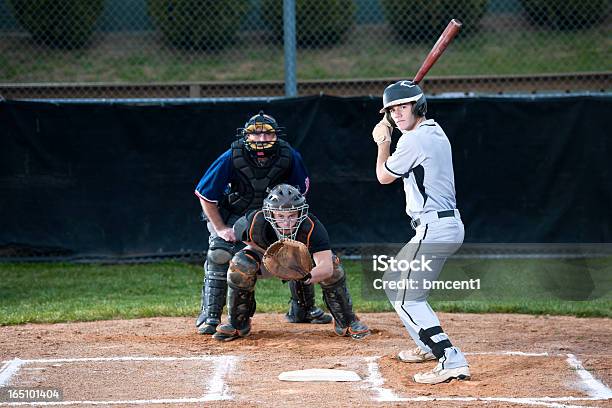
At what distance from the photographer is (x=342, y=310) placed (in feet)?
21.9

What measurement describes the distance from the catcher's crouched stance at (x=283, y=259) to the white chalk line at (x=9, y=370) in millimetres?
1391

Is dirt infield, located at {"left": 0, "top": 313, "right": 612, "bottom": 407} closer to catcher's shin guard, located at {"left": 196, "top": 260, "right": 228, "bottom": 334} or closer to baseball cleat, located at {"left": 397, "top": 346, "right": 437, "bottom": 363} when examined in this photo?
baseball cleat, located at {"left": 397, "top": 346, "right": 437, "bottom": 363}

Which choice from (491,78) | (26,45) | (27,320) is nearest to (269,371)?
(27,320)

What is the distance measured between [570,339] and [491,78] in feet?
16.3

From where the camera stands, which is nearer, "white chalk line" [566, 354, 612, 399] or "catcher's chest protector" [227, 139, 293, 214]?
"white chalk line" [566, 354, 612, 399]

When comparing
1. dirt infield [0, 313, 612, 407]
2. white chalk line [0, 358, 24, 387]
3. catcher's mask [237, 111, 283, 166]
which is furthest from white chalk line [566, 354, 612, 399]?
white chalk line [0, 358, 24, 387]

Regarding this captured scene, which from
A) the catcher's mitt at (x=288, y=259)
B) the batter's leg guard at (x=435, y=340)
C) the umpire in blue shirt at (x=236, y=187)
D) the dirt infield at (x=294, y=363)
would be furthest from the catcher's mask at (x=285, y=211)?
the batter's leg guard at (x=435, y=340)

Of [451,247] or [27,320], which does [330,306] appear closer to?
[451,247]

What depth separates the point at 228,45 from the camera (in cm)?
1212

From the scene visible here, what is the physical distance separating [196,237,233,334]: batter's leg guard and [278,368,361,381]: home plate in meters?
1.41

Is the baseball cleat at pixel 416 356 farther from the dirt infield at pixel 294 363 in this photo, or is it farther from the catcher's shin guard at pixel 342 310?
the catcher's shin guard at pixel 342 310

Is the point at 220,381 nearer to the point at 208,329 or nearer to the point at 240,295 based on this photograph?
the point at 240,295

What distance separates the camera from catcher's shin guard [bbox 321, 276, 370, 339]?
259 inches

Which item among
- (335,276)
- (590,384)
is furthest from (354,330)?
(590,384)
